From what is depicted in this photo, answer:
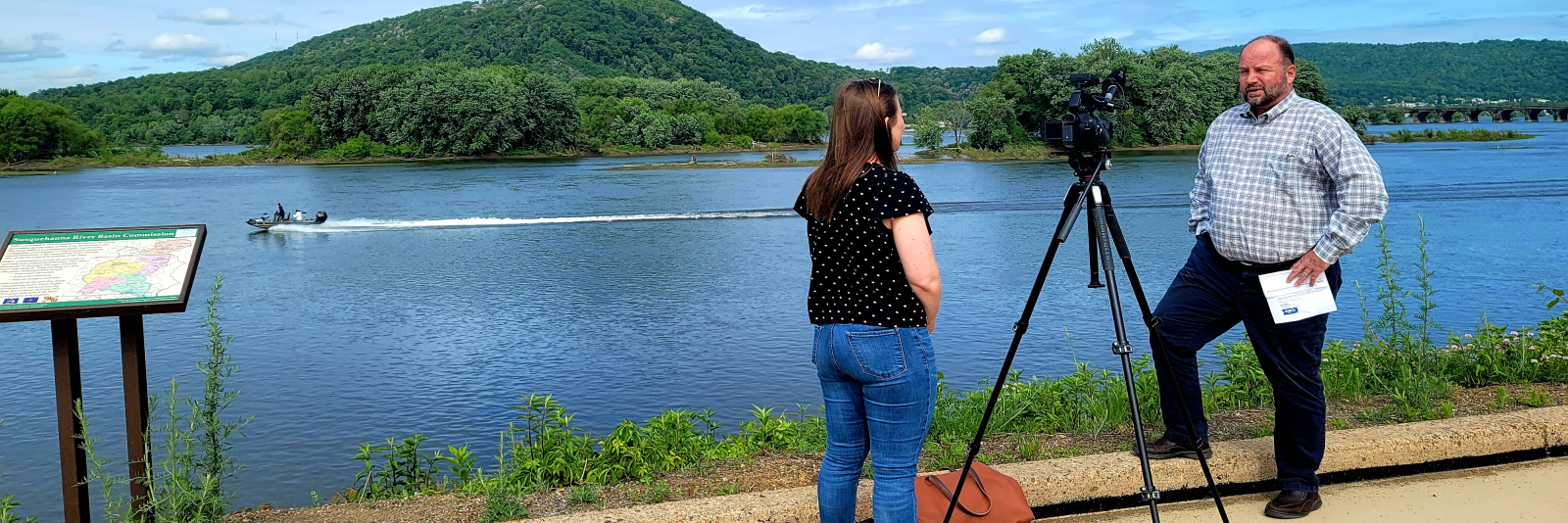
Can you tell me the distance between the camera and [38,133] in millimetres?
72938

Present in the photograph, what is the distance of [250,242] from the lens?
21.6 metres

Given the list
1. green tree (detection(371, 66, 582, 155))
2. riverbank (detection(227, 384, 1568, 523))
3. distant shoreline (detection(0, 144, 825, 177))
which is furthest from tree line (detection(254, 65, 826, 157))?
riverbank (detection(227, 384, 1568, 523))

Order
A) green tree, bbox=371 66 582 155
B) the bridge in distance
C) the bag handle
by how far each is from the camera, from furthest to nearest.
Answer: the bridge in distance → green tree, bbox=371 66 582 155 → the bag handle

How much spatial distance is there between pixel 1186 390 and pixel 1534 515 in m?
1.13

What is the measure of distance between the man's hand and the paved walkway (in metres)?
0.81

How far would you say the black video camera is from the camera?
11.3ft

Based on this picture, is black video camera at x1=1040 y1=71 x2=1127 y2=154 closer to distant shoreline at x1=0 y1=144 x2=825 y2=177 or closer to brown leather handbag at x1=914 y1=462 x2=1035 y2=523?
brown leather handbag at x1=914 y1=462 x2=1035 y2=523

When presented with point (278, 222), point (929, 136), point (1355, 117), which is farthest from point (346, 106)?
point (1355, 117)

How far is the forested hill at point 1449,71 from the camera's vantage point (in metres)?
143

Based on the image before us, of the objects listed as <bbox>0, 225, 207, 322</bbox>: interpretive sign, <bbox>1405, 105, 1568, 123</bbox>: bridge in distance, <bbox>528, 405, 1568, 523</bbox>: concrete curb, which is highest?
<bbox>1405, 105, 1568, 123</bbox>: bridge in distance

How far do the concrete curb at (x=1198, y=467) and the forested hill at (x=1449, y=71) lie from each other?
14603cm

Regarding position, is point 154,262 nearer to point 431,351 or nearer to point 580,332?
point 431,351

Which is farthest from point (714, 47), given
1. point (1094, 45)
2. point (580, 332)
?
point (580, 332)

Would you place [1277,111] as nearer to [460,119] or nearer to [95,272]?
[95,272]
